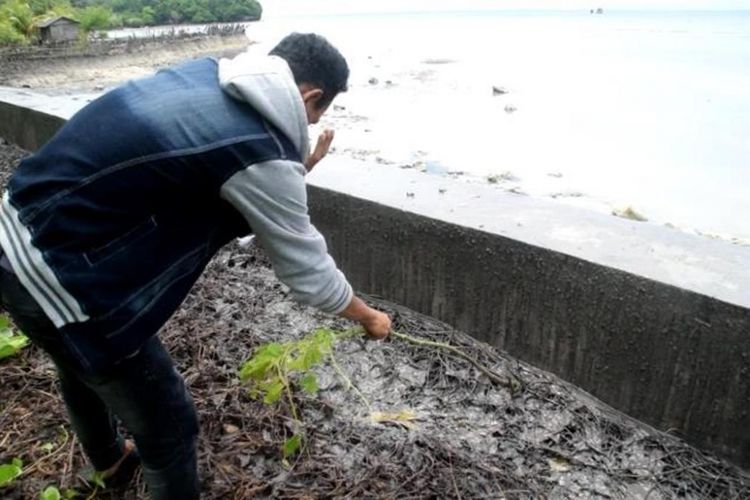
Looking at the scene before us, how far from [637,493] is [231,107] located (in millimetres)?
2150

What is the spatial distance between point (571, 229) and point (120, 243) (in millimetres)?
2193

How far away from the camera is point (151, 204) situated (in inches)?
59.0

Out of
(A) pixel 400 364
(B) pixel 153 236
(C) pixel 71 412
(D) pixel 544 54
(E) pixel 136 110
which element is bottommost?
(D) pixel 544 54

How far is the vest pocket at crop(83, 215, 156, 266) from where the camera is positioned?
4.91 feet

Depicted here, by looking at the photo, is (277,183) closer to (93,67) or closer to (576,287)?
(576,287)

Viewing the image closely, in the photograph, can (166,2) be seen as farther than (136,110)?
Yes

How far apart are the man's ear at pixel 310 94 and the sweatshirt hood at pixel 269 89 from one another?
108 mm

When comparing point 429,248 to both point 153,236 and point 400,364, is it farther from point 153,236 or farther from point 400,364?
point 153,236

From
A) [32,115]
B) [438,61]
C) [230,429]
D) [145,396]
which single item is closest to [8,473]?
[230,429]

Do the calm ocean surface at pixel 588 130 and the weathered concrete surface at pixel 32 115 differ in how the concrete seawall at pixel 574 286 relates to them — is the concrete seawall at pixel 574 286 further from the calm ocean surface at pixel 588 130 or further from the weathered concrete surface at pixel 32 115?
the weathered concrete surface at pixel 32 115

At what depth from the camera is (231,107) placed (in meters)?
1.49

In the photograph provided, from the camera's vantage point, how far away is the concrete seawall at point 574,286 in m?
2.37

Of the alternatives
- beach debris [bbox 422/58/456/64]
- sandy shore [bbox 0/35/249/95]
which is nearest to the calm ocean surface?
beach debris [bbox 422/58/456/64]

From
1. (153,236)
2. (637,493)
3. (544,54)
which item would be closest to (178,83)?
(153,236)
